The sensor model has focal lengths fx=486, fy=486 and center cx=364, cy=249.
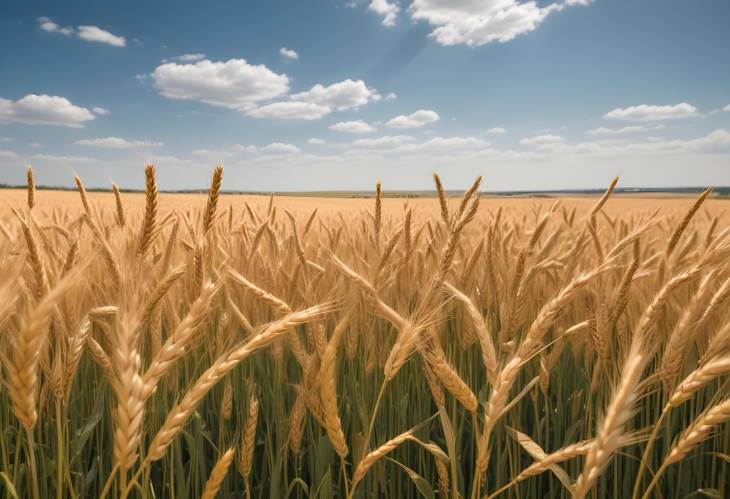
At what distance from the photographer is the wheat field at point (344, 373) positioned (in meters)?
0.88

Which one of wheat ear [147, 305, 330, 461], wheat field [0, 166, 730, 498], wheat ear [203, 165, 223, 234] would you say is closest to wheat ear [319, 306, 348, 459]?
wheat field [0, 166, 730, 498]

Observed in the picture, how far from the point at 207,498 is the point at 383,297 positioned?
1.03 metres

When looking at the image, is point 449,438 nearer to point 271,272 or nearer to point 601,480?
point 601,480

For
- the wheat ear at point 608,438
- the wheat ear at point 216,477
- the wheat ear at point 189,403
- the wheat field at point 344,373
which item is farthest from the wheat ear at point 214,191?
the wheat ear at point 608,438

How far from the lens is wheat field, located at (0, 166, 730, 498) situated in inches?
34.8

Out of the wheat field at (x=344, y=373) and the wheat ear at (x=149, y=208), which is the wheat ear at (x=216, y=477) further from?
the wheat ear at (x=149, y=208)

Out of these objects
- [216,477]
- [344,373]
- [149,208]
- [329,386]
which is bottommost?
[344,373]

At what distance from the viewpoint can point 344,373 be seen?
1785 millimetres

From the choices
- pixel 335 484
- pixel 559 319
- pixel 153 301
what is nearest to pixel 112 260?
pixel 153 301

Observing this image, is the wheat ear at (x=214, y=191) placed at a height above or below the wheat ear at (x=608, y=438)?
above

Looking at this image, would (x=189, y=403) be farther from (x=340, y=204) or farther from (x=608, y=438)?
(x=340, y=204)

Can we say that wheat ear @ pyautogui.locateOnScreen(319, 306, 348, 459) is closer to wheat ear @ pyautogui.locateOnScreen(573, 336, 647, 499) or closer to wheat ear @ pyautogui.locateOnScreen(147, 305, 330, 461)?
wheat ear @ pyautogui.locateOnScreen(147, 305, 330, 461)

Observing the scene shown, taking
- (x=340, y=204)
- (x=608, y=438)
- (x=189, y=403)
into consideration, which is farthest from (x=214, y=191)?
(x=340, y=204)

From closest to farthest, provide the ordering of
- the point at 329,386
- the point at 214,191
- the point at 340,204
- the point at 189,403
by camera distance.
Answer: the point at 189,403 < the point at 329,386 < the point at 214,191 < the point at 340,204
